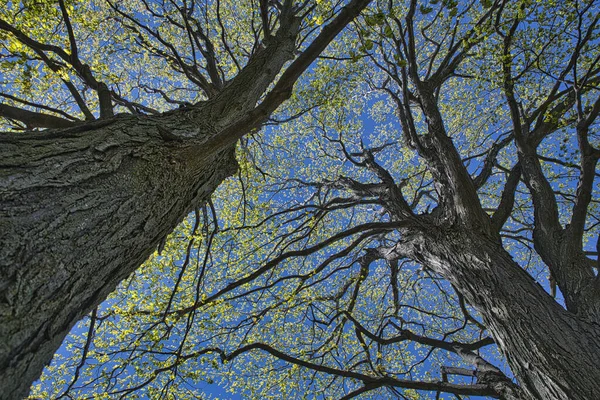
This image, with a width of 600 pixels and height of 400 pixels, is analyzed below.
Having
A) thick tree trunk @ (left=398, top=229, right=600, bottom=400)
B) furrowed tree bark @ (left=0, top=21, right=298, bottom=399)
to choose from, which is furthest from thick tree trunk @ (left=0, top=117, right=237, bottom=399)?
thick tree trunk @ (left=398, top=229, right=600, bottom=400)

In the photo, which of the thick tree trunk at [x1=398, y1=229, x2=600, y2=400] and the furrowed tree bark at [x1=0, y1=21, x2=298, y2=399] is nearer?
the furrowed tree bark at [x1=0, y1=21, x2=298, y2=399]

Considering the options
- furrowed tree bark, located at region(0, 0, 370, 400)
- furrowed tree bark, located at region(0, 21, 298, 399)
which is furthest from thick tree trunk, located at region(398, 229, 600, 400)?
furrowed tree bark, located at region(0, 21, 298, 399)

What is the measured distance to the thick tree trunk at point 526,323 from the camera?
2.35m

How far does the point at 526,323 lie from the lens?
8.71 ft

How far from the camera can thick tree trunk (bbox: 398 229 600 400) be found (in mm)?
2352

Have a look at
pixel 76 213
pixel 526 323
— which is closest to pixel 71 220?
pixel 76 213

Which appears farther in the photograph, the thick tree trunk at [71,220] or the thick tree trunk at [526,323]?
the thick tree trunk at [526,323]

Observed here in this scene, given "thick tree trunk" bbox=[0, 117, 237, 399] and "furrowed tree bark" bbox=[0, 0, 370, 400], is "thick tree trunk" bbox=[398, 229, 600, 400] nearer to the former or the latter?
"furrowed tree bark" bbox=[0, 0, 370, 400]

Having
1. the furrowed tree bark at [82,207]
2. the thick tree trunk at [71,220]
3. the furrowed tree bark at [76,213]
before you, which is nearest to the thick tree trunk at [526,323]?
the furrowed tree bark at [82,207]

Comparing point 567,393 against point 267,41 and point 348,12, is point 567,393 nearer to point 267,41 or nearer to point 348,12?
point 348,12

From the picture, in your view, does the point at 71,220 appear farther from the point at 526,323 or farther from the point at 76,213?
the point at 526,323

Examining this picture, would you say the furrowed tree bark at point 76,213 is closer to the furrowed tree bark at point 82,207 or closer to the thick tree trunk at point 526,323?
the furrowed tree bark at point 82,207

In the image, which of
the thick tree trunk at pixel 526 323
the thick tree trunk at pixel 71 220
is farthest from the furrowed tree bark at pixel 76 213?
the thick tree trunk at pixel 526 323

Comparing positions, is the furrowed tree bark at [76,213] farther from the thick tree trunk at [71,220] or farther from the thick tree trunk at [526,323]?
the thick tree trunk at [526,323]
